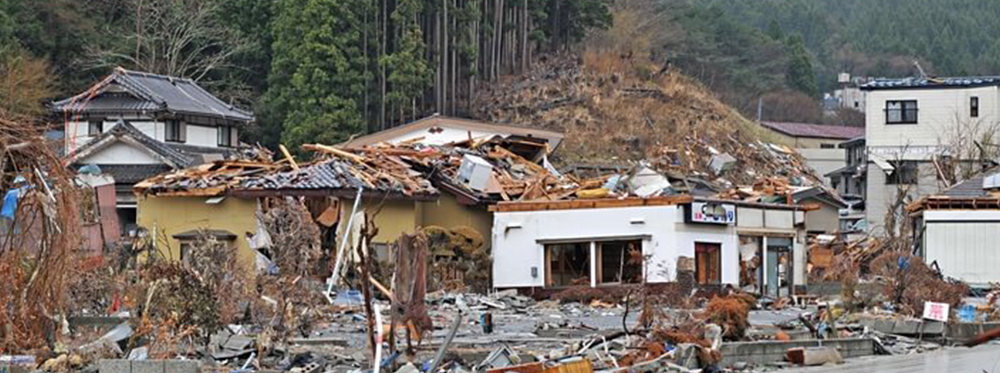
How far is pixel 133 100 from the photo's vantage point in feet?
179

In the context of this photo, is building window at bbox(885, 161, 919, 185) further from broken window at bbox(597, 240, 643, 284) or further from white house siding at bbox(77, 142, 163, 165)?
white house siding at bbox(77, 142, 163, 165)

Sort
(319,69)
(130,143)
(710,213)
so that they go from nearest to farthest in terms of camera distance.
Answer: (710,213) → (130,143) → (319,69)

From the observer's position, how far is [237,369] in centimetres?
2009

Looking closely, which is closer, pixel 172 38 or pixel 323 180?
pixel 323 180

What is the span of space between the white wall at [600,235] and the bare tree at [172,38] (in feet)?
81.8

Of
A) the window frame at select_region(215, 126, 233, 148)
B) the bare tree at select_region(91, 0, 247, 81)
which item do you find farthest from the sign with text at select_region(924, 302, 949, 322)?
the bare tree at select_region(91, 0, 247, 81)

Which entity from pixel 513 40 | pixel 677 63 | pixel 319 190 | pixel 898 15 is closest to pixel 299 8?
pixel 513 40

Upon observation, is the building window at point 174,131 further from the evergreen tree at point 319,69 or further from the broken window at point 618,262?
the broken window at point 618,262

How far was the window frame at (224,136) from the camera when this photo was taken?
186 feet

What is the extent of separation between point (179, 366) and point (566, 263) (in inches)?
925

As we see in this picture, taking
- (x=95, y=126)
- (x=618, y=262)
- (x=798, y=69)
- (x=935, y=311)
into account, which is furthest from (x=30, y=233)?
(x=798, y=69)

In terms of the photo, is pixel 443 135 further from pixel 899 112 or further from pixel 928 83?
pixel 928 83

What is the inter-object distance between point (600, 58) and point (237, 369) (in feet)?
175

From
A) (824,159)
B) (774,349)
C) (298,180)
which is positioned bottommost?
(774,349)
